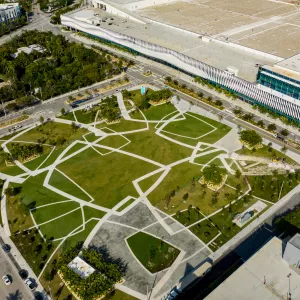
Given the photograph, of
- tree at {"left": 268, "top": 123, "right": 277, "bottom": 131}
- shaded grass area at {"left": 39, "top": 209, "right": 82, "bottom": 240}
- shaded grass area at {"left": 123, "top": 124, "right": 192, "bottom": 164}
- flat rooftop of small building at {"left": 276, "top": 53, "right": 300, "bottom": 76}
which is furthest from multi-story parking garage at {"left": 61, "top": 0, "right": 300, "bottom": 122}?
shaded grass area at {"left": 39, "top": 209, "right": 82, "bottom": 240}

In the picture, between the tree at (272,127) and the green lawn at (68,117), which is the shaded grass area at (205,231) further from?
the green lawn at (68,117)

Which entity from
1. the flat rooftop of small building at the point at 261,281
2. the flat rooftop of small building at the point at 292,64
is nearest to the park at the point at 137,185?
the flat rooftop of small building at the point at 261,281

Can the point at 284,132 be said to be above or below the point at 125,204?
above

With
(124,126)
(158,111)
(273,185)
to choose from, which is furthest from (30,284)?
(158,111)

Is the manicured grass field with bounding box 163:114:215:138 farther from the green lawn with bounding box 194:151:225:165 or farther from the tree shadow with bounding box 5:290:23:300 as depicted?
the tree shadow with bounding box 5:290:23:300

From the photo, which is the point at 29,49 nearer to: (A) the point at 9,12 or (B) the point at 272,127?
(A) the point at 9,12

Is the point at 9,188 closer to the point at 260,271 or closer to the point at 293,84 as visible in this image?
the point at 260,271

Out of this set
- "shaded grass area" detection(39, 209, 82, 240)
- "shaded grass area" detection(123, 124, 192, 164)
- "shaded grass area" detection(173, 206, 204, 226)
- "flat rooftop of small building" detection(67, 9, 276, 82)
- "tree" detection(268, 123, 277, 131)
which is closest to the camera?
"shaded grass area" detection(39, 209, 82, 240)
